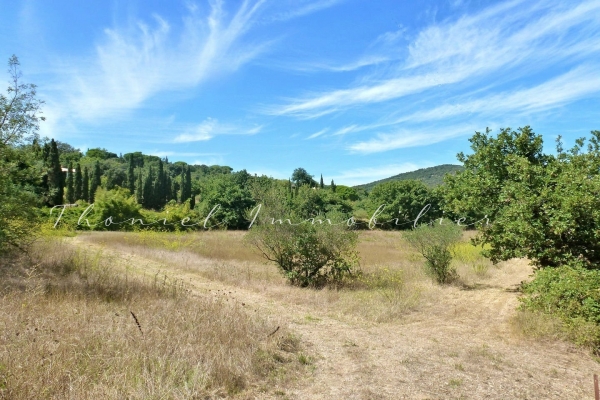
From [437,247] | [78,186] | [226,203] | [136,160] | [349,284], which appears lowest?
[349,284]

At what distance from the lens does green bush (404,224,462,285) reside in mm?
13648

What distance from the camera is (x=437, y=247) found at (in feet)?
44.7

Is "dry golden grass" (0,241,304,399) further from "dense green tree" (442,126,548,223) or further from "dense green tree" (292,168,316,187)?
"dense green tree" (292,168,316,187)

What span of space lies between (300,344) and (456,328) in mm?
4044

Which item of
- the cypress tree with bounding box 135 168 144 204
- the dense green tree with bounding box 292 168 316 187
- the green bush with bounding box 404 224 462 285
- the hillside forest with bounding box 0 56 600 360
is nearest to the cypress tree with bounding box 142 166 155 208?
the cypress tree with bounding box 135 168 144 204

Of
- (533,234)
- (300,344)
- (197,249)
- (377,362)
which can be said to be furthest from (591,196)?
(197,249)

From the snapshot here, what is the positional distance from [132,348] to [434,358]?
186 inches

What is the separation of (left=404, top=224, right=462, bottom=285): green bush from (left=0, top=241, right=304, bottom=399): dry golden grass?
8412 mm

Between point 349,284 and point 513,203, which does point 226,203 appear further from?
point 513,203

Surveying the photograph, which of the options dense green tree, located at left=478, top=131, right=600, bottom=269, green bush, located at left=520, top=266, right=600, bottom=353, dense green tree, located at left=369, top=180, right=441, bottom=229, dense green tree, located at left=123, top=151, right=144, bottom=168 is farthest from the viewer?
dense green tree, located at left=123, top=151, right=144, bottom=168

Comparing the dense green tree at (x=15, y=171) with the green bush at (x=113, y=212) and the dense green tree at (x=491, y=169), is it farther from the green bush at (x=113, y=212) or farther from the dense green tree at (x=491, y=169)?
the green bush at (x=113, y=212)

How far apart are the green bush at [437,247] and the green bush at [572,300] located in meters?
5.14

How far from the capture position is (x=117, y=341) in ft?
16.3

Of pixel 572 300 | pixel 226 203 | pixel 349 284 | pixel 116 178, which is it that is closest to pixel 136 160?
pixel 116 178
